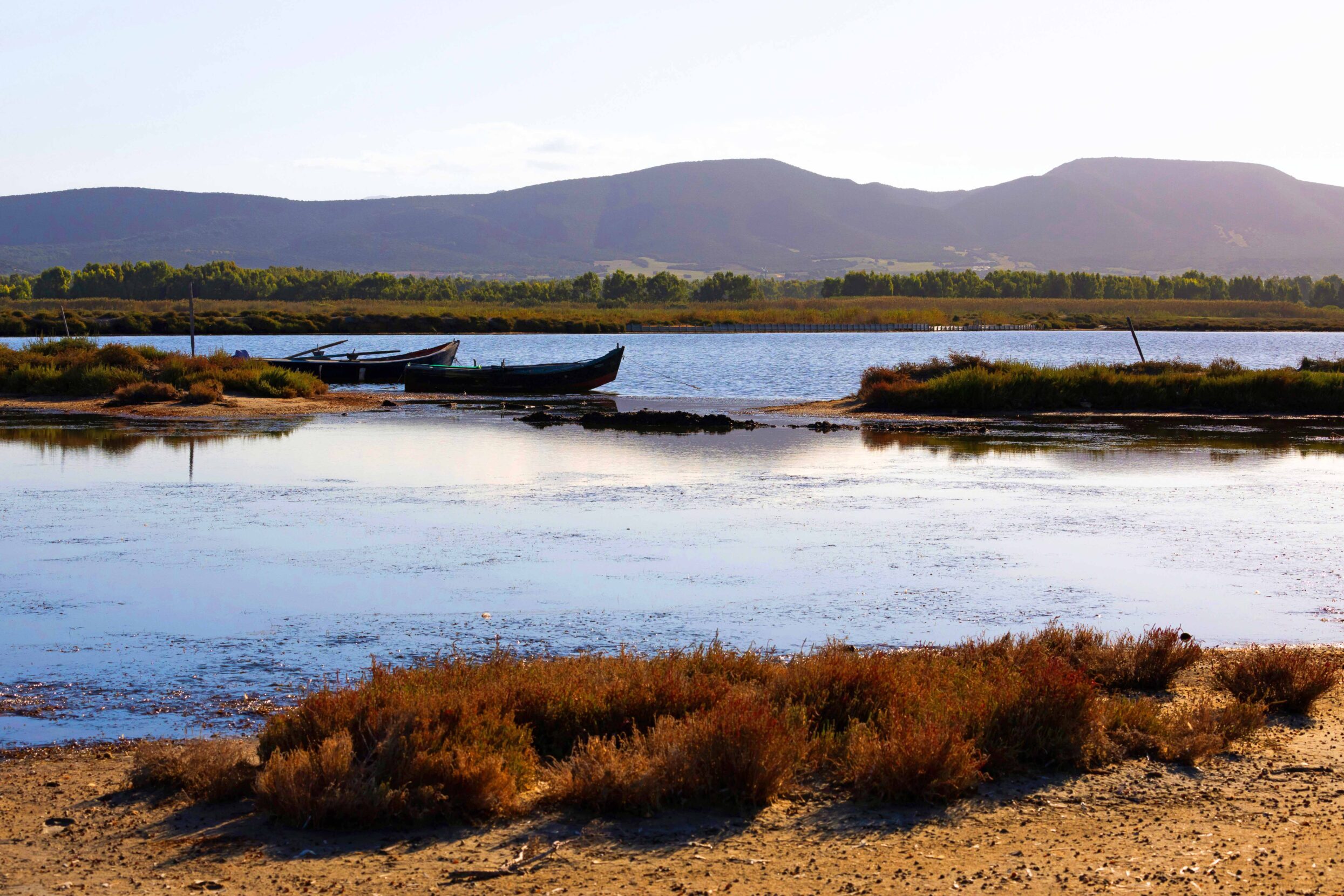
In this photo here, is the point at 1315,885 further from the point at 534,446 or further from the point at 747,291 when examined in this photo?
the point at 747,291

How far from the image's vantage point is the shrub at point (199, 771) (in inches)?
249

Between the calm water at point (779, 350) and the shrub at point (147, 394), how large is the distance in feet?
56.1

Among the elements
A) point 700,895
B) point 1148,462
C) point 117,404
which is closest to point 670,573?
point 700,895

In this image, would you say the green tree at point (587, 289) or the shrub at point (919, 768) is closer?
the shrub at point (919, 768)

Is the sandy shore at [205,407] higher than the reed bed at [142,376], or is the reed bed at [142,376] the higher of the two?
the reed bed at [142,376]

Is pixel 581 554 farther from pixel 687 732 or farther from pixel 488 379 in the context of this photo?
pixel 488 379

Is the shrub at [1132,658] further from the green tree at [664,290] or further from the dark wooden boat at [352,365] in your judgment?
the green tree at [664,290]

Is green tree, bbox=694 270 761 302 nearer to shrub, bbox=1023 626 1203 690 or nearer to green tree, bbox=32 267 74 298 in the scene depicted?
green tree, bbox=32 267 74 298

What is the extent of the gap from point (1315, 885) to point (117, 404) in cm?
3733

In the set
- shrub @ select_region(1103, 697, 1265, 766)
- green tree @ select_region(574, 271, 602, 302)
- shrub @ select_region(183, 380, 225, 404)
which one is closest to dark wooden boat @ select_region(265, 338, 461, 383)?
shrub @ select_region(183, 380, 225, 404)

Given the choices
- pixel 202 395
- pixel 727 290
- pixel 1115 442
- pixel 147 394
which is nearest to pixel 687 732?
pixel 1115 442

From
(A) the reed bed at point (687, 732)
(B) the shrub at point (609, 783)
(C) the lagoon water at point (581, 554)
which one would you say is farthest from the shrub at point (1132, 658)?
(B) the shrub at point (609, 783)

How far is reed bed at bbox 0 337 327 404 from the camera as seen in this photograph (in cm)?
3809

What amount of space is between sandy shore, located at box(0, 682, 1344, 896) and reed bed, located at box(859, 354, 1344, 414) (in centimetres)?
3032
